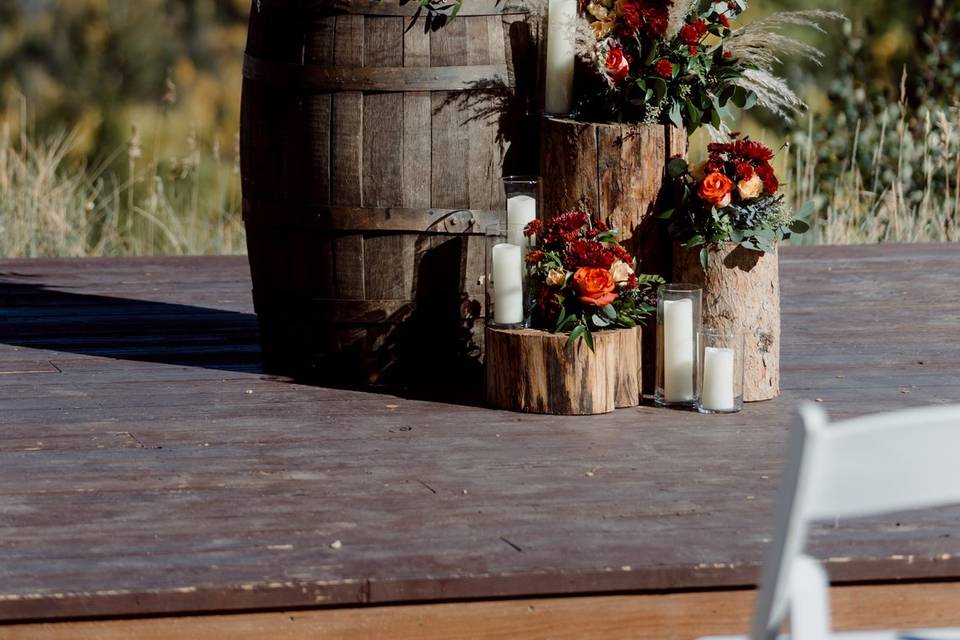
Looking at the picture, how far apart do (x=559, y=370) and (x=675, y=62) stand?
0.72m

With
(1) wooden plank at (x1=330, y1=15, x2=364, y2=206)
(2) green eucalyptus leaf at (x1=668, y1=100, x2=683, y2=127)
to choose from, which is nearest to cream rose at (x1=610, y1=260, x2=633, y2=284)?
(2) green eucalyptus leaf at (x1=668, y1=100, x2=683, y2=127)

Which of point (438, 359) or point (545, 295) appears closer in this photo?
point (545, 295)

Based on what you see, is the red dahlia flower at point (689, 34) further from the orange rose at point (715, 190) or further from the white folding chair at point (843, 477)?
the white folding chair at point (843, 477)

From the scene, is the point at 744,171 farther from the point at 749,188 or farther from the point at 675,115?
the point at 675,115

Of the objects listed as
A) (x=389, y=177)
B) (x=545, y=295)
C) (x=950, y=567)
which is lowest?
(x=950, y=567)

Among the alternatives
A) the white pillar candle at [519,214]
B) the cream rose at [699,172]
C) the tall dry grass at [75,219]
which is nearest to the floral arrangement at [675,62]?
the cream rose at [699,172]

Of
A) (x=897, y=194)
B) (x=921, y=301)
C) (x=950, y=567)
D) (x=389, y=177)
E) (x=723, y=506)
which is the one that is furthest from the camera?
(x=897, y=194)

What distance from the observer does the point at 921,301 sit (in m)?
4.21

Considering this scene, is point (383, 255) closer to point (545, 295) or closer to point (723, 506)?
point (545, 295)

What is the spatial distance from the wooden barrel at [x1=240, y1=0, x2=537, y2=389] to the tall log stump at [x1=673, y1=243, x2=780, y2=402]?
1.56 feet

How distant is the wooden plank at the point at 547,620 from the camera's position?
2.05m

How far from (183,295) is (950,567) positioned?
2.80 meters

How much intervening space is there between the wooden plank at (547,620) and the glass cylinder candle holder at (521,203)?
1.19 meters

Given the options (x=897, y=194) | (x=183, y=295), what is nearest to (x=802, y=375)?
(x=183, y=295)
